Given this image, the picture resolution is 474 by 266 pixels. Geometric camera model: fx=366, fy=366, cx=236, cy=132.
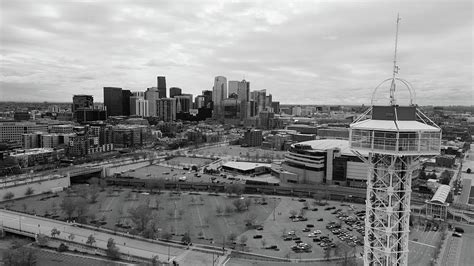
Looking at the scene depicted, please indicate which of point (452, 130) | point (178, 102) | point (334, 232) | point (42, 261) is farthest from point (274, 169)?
point (178, 102)

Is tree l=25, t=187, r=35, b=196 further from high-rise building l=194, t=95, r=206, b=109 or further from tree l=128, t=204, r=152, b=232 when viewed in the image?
high-rise building l=194, t=95, r=206, b=109

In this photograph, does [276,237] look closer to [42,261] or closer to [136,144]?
[42,261]

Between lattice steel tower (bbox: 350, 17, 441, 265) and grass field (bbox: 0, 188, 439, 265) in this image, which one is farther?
grass field (bbox: 0, 188, 439, 265)

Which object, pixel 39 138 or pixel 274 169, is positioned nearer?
pixel 274 169

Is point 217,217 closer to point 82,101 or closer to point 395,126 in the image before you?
point 395,126

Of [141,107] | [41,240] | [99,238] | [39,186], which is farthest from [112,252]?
[141,107]

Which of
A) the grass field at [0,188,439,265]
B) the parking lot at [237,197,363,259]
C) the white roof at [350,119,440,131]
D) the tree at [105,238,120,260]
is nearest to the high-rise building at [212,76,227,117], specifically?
the grass field at [0,188,439,265]

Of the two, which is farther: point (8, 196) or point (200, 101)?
→ point (200, 101)
